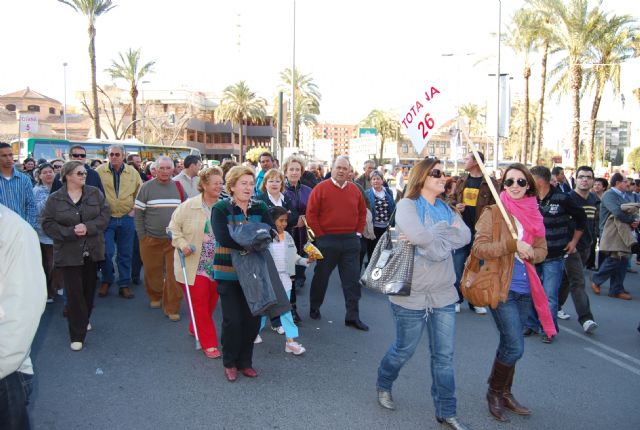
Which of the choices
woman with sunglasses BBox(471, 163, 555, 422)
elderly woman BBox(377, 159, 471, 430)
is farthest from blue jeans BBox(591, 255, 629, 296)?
elderly woman BBox(377, 159, 471, 430)

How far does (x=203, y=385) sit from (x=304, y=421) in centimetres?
111

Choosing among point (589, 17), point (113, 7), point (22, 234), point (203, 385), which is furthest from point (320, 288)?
point (113, 7)

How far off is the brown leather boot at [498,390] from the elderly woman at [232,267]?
2030 mm

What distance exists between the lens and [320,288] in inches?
267

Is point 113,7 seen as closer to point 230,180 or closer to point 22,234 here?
point 230,180

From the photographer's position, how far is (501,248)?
389cm

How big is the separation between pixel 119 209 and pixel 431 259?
225 inches

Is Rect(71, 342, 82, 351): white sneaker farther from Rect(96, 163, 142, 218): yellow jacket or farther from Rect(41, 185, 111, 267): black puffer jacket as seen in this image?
Rect(96, 163, 142, 218): yellow jacket

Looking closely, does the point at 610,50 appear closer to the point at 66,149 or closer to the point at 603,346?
the point at 603,346

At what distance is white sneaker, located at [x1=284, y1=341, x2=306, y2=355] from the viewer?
219 inches

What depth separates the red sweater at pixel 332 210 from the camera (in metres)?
6.52

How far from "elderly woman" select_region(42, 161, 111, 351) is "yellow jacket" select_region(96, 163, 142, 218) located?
2.20 m

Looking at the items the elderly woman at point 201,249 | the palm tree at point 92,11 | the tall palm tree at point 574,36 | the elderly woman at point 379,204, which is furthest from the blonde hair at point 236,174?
the palm tree at point 92,11

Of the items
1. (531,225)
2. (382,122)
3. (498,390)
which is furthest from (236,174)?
(382,122)
